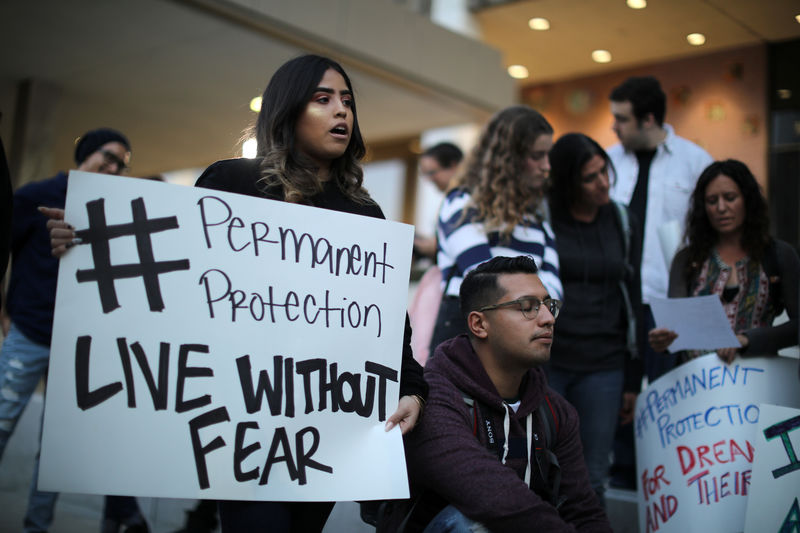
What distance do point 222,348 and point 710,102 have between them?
5.22 meters

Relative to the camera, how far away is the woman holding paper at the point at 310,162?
2.21m

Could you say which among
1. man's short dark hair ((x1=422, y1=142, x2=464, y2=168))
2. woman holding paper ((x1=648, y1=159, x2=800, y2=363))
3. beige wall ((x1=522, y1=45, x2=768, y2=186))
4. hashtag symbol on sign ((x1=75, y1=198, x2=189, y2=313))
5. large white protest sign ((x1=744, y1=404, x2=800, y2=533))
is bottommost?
large white protest sign ((x1=744, y1=404, x2=800, y2=533))

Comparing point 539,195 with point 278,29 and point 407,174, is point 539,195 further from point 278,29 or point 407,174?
point 407,174

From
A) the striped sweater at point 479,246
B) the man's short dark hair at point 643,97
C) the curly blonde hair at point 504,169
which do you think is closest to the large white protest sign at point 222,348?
the striped sweater at point 479,246

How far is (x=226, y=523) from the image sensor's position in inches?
82.0

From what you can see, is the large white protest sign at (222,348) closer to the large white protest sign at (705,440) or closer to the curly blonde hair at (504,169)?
the curly blonde hair at (504,169)

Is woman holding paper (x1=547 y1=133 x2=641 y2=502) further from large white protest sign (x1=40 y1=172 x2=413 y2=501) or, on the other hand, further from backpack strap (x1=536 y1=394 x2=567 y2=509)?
large white protest sign (x1=40 y1=172 x2=413 y2=501)

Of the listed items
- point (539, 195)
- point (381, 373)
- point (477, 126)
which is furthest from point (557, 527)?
point (477, 126)

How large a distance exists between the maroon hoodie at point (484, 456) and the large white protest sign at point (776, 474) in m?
0.59

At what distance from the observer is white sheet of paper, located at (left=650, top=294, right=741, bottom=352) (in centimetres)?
321

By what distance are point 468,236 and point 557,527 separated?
135cm

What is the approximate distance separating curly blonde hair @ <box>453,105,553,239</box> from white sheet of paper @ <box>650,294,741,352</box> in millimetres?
660

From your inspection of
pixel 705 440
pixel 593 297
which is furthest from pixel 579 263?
pixel 705 440

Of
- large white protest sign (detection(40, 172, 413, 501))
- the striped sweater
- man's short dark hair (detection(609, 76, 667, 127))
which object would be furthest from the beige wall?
large white protest sign (detection(40, 172, 413, 501))
